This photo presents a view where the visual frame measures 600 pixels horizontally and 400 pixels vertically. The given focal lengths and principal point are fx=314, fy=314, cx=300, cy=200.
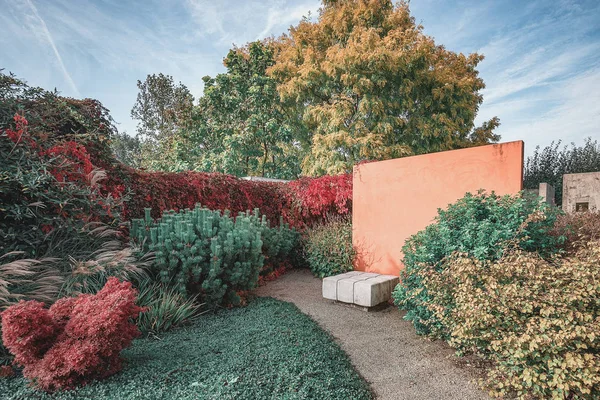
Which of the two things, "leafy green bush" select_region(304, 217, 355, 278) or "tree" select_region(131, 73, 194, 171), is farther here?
"tree" select_region(131, 73, 194, 171)

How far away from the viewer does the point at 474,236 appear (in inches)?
124

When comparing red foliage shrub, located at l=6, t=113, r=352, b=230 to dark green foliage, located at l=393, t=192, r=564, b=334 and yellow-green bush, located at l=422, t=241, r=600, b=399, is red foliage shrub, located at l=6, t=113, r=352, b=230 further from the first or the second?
yellow-green bush, located at l=422, t=241, r=600, b=399

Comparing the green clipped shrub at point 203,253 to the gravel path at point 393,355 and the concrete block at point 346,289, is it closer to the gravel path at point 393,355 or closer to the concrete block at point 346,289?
the gravel path at point 393,355

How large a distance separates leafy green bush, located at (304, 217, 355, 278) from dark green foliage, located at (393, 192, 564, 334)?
2.04m

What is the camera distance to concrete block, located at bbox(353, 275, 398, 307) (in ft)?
13.9

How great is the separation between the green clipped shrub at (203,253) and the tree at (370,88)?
7233mm

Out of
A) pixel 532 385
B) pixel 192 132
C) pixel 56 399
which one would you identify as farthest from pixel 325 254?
pixel 192 132

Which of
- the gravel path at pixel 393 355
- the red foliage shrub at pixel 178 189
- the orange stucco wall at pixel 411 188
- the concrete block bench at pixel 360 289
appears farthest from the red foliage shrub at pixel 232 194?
the concrete block bench at pixel 360 289

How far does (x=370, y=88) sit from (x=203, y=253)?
30.5 feet

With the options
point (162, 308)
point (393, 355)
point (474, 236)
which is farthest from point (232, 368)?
point (474, 236)

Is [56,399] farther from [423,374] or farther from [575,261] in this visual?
[575,261]

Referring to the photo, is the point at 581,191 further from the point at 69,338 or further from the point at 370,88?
the point at 69,338

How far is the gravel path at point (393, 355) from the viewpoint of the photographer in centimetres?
248

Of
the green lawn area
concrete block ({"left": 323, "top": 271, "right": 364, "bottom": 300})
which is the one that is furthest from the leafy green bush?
the green lawn area
